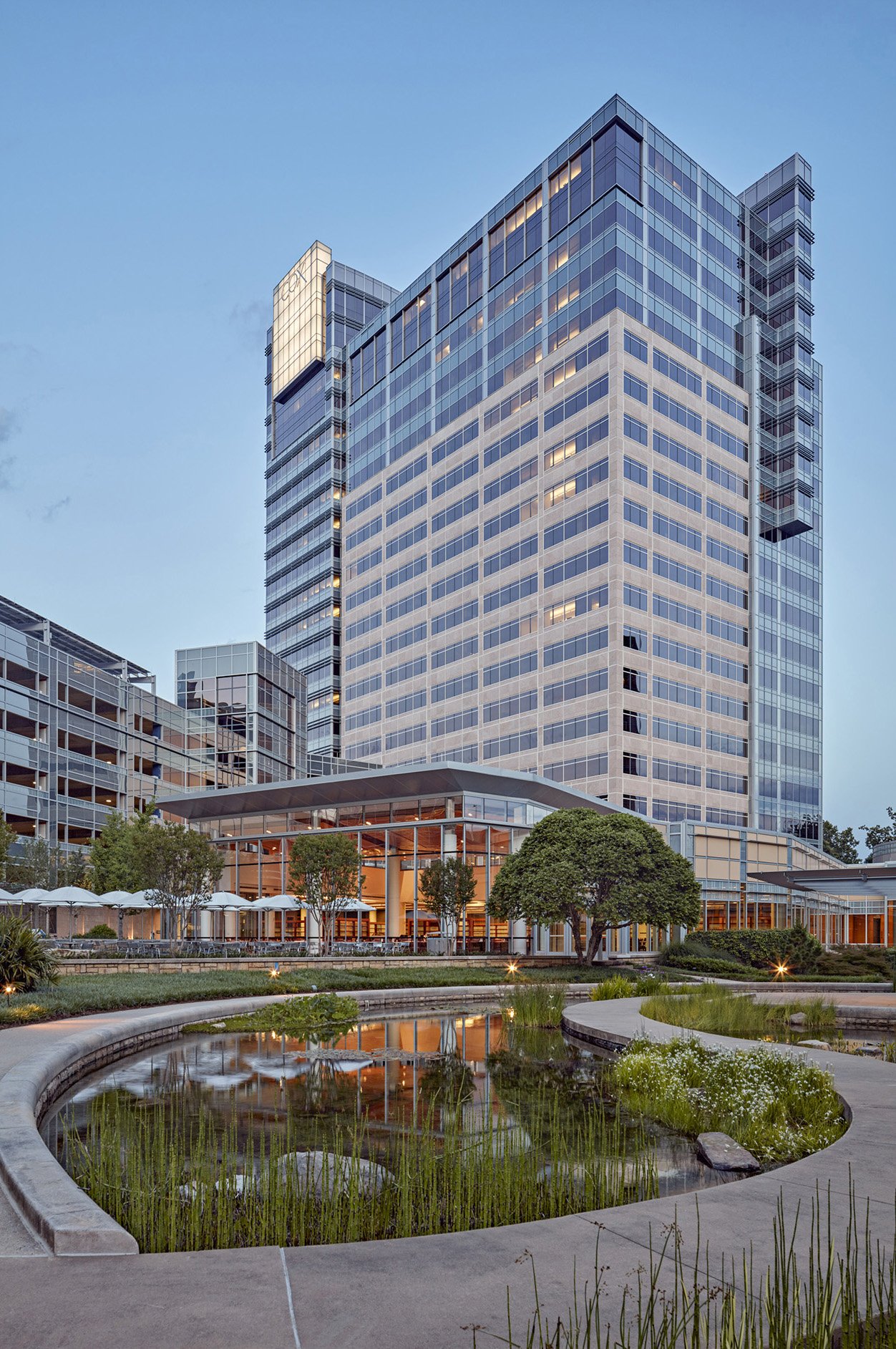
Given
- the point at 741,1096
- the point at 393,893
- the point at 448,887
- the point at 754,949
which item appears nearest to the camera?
the point at 741,1096

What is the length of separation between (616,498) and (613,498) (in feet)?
0.69

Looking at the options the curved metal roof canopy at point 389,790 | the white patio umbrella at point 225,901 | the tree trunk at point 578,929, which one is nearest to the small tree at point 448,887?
the tree trunk at point 578,929

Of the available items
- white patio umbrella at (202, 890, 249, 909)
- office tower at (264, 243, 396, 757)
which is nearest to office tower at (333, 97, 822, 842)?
office tower at (264, 243, 396, 757)

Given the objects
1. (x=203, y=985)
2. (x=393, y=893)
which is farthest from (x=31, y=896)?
(x=203, y=985)

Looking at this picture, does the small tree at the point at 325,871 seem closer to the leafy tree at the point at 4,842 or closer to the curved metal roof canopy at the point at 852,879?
the leafy tree at the point at 4,842

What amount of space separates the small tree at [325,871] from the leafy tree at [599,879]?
705cm

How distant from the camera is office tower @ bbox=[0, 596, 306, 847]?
70.7 m

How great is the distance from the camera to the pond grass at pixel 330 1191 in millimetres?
7105

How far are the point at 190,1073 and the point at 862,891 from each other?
44.5 meters

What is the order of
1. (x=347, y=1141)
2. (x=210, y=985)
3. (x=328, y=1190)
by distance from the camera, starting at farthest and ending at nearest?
(x=210, y=985), (x=347, y=1141), (x=328, y=1190)

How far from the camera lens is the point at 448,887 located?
4406cm

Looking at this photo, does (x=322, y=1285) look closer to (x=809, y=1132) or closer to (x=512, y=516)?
(x=809, y=1132)

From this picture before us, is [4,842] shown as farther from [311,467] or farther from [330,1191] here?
[311,467]

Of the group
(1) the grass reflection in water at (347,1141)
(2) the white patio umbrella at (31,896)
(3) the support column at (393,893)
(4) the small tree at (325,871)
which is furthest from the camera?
(3) the support column at (393,893)
